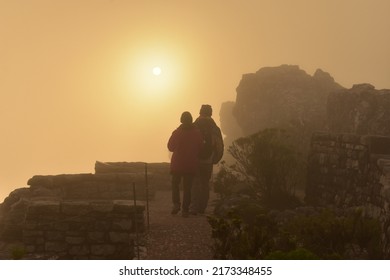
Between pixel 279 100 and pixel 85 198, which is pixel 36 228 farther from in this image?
pixel 279 100

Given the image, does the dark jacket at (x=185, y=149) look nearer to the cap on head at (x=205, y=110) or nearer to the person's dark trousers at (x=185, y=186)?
the person's dark trousers at (x=185, y=186)

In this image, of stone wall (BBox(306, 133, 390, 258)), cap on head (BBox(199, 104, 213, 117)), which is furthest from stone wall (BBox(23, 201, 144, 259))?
stone wall (BBox(306, 133, 390, 258))

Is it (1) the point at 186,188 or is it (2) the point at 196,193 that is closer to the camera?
(1) the point at 186,188

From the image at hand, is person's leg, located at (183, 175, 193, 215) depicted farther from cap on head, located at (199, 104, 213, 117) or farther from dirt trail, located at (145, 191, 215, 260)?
cap on head, located at (199, 104, 213, 117)

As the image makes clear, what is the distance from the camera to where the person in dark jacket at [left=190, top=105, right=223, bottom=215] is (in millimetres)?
10511

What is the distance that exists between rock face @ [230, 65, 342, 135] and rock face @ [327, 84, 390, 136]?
377cm

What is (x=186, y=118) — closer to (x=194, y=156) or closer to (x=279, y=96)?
(x=194, y=156)

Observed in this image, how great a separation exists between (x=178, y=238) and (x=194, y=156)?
1.98 m

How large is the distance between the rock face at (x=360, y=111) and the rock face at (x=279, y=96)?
3.77 m

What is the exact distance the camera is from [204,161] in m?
10.5

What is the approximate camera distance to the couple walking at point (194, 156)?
1011cm

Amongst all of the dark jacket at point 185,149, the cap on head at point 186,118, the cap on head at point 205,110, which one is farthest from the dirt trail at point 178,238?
the cap on head at point 205,110

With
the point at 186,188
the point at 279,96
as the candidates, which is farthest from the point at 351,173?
the point at 279,96

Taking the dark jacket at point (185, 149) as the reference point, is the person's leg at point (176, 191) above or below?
below
